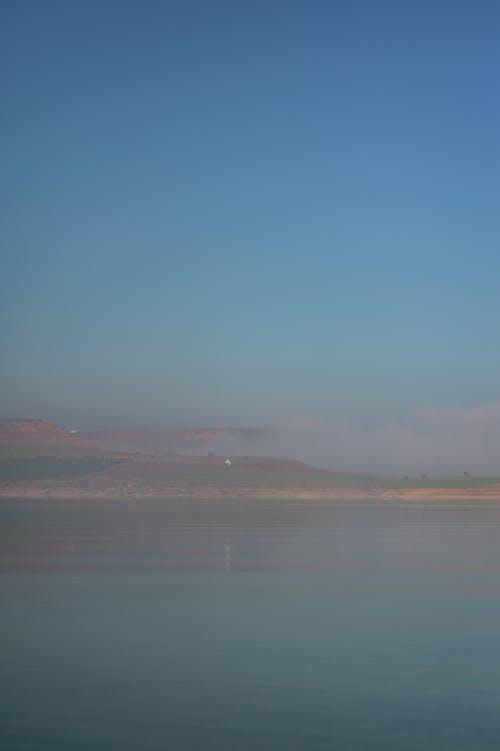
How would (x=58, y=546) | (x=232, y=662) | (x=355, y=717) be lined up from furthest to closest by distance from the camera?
(x=58, y=546)
(x=232, y=662)
(x=355, y=717)

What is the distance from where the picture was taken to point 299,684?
914 inches

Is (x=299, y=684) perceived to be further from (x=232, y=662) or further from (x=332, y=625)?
(x=332, y=625)

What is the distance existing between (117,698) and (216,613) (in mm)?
12032

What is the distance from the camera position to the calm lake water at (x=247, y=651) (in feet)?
63.4

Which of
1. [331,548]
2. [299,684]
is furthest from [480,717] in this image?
[331,548]

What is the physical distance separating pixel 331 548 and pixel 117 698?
40.1m

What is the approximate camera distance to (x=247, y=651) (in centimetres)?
2697

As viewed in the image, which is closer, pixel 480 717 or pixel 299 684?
pixel 480 717

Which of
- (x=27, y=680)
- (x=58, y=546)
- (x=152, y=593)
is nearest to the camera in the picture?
(x=27, y=680)

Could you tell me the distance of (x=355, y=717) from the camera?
803 inches

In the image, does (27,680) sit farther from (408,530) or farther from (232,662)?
(408,530)

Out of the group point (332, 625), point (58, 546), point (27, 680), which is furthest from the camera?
point (58, 546)

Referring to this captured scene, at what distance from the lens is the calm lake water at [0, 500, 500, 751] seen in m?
19.3

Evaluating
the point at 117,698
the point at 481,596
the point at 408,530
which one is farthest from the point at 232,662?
the point at 408,530
